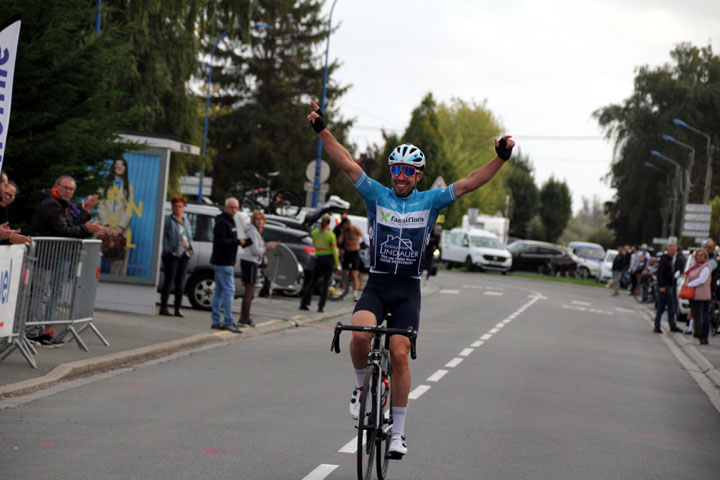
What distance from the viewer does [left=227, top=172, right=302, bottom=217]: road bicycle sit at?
3219cm

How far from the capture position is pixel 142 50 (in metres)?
24.8

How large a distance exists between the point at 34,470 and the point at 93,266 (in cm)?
636

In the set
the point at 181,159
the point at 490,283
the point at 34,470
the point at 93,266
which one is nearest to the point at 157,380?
the point at 93,266

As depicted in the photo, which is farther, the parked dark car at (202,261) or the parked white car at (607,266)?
the parked white car at (607,266)

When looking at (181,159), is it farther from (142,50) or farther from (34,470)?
(34,470)

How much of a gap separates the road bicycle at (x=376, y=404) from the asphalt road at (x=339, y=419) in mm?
431

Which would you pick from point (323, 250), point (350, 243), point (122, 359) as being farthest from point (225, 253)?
point (350, 243)

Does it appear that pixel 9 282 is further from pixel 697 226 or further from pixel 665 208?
pixel 665 208

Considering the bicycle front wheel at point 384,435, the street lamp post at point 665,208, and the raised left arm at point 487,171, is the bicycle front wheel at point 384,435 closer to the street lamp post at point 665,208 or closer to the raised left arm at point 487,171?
the raised left arm at point 487,171

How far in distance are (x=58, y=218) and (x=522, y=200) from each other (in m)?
116

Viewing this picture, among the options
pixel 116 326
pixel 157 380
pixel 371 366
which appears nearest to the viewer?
pixel 371 366

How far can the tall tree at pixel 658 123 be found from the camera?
2457 inches

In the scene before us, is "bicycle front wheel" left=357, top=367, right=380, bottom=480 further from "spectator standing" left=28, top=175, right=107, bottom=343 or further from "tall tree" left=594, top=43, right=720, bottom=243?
"tall tree" left=594, top=43, right=720, bottom=243

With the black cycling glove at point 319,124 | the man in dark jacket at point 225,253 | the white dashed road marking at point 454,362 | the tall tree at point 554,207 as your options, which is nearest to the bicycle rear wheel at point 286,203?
the man in dark jacket at point 225,253
